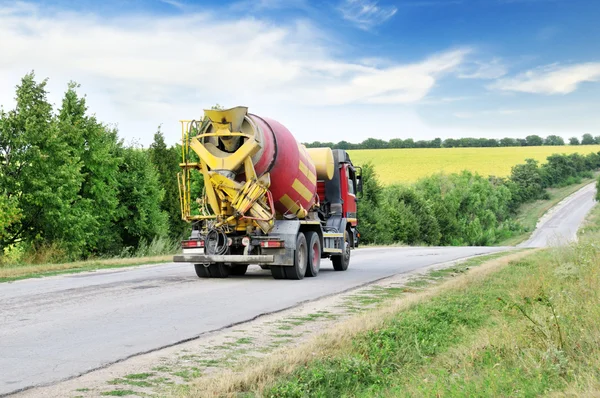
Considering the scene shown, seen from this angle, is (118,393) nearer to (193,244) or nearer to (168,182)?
(193,244)

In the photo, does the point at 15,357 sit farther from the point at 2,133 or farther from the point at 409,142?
the point at 409,142

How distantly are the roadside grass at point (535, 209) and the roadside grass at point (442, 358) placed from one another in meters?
72.6

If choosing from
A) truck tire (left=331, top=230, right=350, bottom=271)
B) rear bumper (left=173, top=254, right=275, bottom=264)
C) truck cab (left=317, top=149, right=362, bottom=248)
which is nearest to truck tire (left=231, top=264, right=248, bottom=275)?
rear bumper (left=173, top=254, right=275, bottom=264)

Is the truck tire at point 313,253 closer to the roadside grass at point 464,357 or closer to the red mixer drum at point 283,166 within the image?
the red mixer drum at point 283,166

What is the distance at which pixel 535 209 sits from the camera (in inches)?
4245

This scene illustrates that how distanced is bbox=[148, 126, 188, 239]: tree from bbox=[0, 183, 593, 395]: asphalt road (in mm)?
23466

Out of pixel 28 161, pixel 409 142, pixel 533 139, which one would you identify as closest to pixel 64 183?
pixel 28 161

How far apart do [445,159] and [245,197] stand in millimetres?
115803

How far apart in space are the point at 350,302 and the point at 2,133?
19.5 metres

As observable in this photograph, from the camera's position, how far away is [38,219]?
1047 inches

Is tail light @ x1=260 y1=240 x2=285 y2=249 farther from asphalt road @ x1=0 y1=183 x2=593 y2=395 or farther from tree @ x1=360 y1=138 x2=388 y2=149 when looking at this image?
tree @ x1=360 y1=138 x2=388 y2=149

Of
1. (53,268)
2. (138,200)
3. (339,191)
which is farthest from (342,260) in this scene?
(138,200)

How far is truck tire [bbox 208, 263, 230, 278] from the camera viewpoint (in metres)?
15.8

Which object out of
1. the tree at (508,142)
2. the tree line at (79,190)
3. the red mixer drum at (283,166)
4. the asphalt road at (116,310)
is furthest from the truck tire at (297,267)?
the tree at (508,142)
